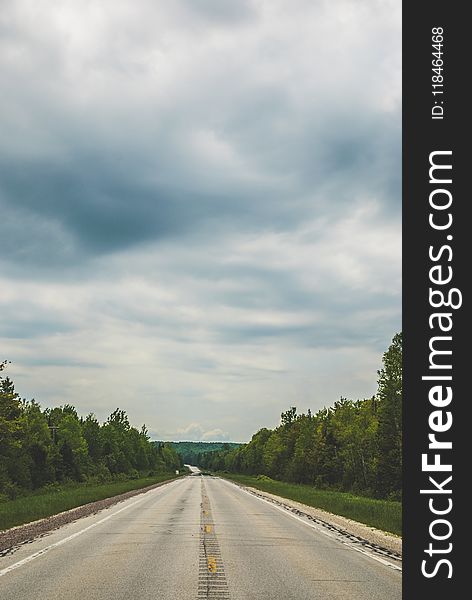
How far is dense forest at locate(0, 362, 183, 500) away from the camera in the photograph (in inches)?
2168

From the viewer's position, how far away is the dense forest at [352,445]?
52.2 metres

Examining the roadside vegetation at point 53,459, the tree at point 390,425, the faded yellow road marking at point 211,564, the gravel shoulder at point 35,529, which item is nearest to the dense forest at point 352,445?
the tree at point 390,425

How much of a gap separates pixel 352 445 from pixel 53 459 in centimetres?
3060

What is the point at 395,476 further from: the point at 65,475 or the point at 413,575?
the point at 413,575

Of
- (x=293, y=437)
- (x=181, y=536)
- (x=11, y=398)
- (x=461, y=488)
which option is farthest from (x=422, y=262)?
(x=293, y=437)

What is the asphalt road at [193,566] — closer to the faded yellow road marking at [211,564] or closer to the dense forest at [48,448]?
the faded yellow road marking at [211,564]

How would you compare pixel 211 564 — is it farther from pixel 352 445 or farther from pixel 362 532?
pixel 352 445

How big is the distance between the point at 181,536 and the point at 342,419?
2459 inches

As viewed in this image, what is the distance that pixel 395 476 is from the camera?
2061 inches

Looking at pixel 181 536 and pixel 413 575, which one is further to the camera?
pixel 181 536

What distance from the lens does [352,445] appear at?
70.1m

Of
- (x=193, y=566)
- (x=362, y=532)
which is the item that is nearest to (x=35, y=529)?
(x=362, y=532)

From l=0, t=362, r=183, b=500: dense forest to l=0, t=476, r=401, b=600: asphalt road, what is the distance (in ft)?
104

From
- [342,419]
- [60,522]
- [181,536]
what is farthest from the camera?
[342,419]
